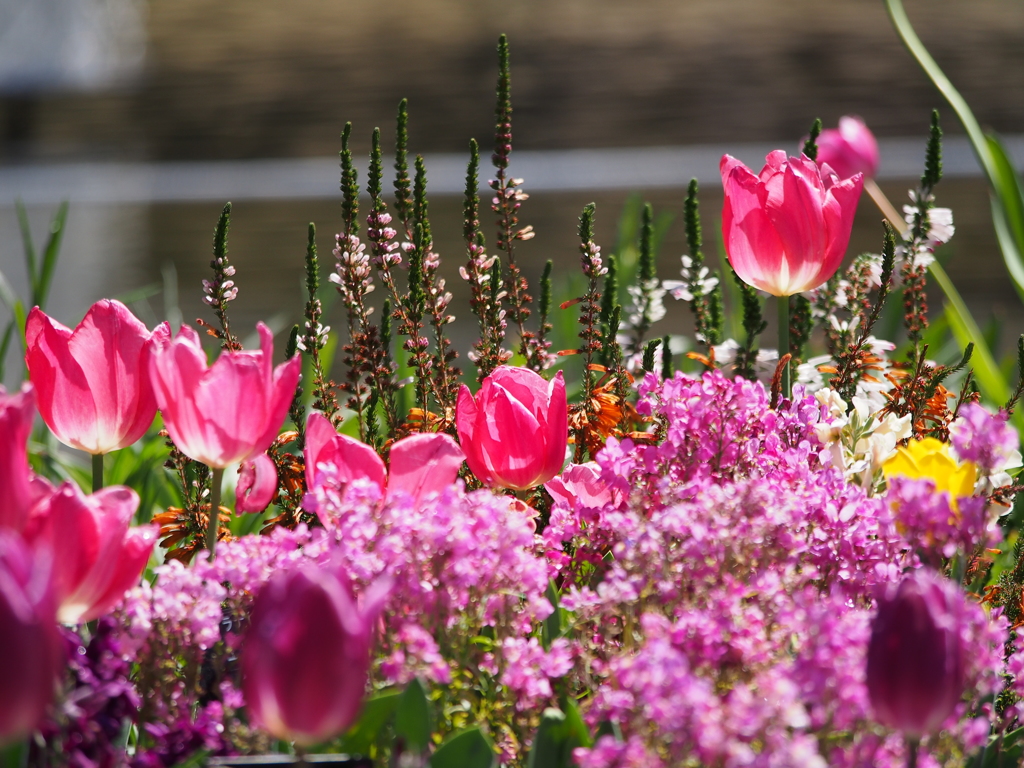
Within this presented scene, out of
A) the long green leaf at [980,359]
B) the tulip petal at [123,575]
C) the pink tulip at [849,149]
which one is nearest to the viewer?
the tulip petal at [123,575]

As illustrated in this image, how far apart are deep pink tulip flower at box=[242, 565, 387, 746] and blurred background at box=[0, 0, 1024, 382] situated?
5938 mm

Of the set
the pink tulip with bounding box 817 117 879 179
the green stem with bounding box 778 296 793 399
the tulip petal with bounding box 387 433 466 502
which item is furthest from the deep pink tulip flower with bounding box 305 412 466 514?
the pink tulip with bounding box 817 117 879 179

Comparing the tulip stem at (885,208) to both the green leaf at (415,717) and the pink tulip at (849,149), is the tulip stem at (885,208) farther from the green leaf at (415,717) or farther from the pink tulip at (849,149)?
the green leaf at (415,717)

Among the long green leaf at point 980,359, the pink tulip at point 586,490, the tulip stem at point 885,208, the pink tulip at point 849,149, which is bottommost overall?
the long green leaf at point 980,359

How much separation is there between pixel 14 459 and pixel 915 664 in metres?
0.49

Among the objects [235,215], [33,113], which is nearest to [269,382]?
[235,215]

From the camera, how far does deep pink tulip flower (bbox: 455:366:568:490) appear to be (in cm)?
84

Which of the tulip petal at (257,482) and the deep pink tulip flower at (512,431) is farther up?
the deep pink tulip flower at (512,431)

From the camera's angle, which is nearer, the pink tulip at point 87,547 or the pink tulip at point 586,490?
the pink tulip at point 87,547

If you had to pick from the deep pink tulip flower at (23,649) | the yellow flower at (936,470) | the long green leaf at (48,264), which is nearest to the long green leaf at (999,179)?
the yellow flower at (936,470)

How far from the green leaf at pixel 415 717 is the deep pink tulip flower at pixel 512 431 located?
31 centimetres

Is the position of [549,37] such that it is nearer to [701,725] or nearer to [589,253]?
Answer: [589,253]

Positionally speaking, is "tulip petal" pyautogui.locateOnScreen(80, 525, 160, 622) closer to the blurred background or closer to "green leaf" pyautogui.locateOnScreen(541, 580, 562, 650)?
"green leaf" pyautogui.locateOnScreen(541, 580, 562, 650)

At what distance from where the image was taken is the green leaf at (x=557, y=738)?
0.61 m
